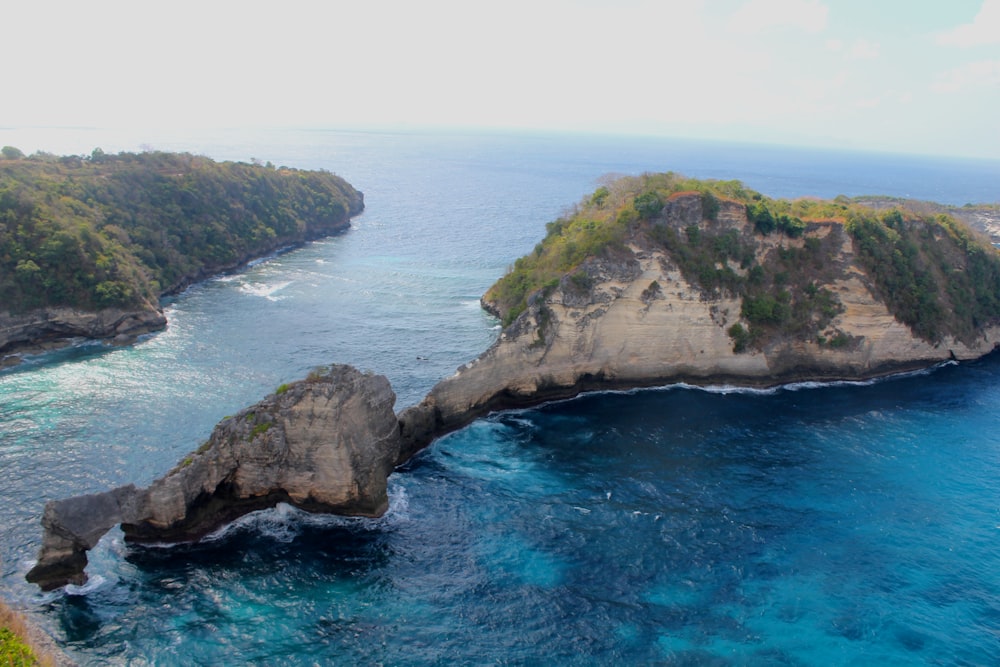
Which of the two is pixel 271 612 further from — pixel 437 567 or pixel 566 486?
pixel 566 486

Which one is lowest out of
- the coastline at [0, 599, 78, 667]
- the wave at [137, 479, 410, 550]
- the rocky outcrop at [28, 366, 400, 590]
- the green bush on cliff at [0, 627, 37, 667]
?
the coastline at [0, 599, 78, 667]

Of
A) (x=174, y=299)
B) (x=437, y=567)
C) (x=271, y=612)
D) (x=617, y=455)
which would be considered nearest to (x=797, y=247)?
(x=617, y=455)

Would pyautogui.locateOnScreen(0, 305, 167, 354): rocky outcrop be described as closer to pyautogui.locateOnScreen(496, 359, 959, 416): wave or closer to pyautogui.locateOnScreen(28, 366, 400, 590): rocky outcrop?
pyautogui.locateOnScreen(28, 366, 400, 590): rocky outcrop

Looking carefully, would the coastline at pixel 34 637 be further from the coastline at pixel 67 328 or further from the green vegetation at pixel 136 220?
the green vegetation at pixel 136 220

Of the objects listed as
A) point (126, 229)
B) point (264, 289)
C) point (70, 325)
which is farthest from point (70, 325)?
point (126, 229)

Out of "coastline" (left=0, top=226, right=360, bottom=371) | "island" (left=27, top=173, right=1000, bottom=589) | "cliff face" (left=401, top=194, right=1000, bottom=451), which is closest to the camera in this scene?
"island" (left=27, top=173, right=1000, bottom=589)

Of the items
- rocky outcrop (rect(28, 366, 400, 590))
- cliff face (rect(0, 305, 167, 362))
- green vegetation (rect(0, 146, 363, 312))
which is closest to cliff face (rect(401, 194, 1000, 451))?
rocky outcrop (rect(28, 366, 400, 590))
